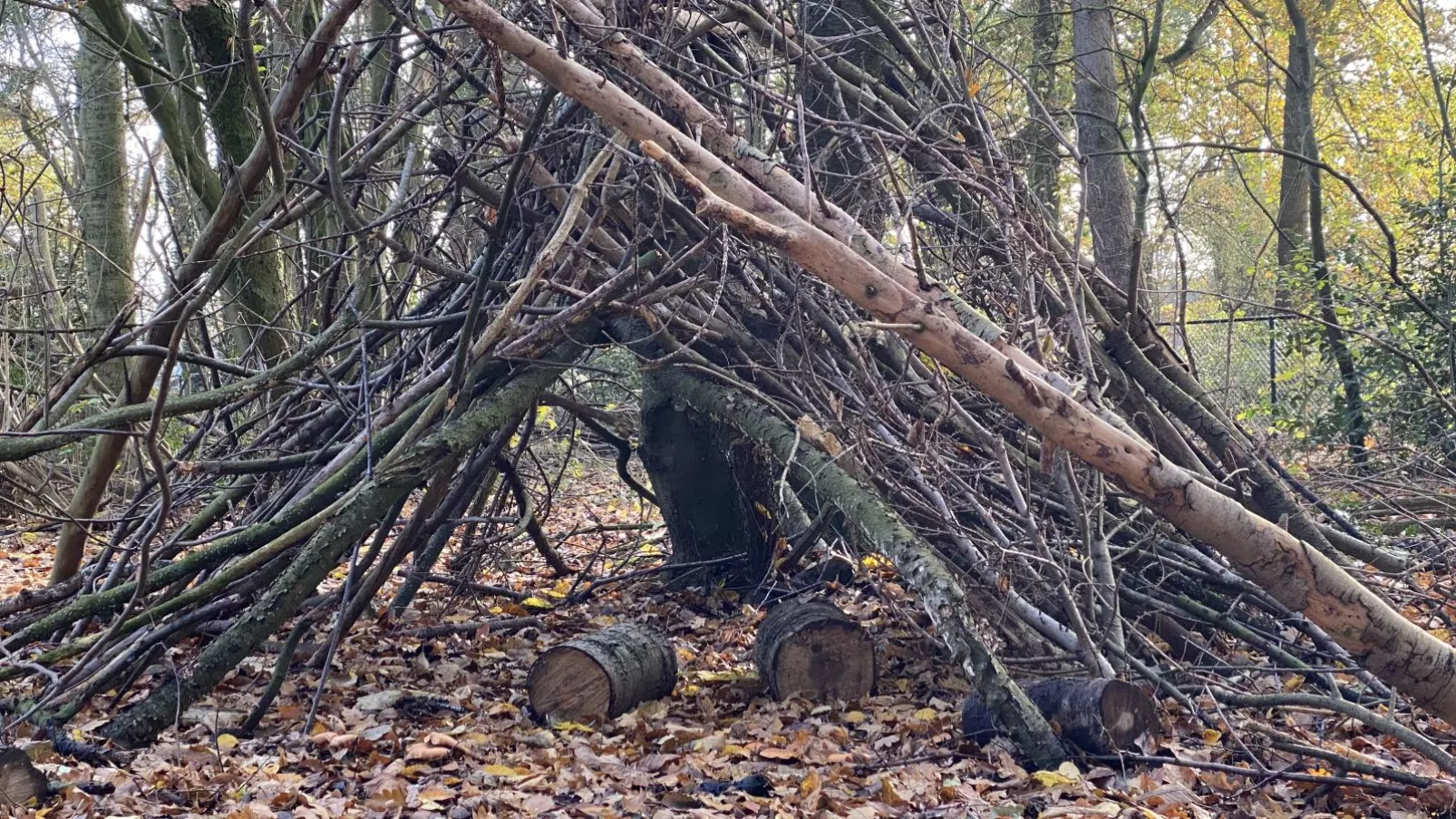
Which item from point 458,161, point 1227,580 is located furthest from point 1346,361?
point 458,161

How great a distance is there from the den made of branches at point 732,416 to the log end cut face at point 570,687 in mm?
17

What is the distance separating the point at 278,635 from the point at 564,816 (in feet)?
8.72

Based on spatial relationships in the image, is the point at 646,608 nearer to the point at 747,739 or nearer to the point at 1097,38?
the point at 747,739

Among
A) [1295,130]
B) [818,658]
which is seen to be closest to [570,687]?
[818,658]

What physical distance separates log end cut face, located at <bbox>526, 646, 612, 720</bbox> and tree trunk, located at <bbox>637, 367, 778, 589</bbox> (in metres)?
1.67

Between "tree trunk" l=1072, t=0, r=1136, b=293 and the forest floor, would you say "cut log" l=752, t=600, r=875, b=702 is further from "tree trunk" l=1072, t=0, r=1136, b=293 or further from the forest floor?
"tree trunk" l=1072, t=0, r=1136, b=293

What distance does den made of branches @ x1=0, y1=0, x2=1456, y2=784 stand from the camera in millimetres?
3318

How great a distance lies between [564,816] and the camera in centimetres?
290

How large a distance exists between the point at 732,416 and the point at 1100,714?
2.04 metres

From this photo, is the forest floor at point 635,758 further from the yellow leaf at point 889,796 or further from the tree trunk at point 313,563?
the tree trunk at point 313,563

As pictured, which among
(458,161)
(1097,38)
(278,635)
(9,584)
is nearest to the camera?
(458,161)

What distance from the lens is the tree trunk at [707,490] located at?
17.7ft

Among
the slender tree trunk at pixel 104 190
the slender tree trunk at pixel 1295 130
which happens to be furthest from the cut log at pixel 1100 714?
the slender tree trunk at pixel 104 190

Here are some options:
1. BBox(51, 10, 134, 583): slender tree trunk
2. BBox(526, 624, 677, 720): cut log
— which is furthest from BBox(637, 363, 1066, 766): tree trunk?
BBox(51, 10, 134, 583): slender tree trunk
